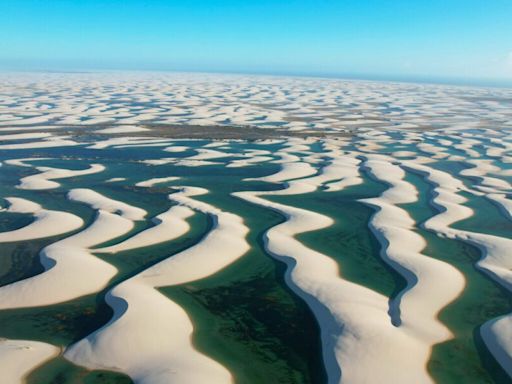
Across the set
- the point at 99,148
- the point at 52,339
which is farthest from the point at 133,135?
the point at 52,339

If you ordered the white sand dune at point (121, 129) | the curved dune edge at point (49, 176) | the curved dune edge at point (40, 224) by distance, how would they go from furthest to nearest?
1. the white sand dune at point (121, 129)
2. the curved dune edge at point (49, 176)
3. the curved dune edge at point (40, 224)

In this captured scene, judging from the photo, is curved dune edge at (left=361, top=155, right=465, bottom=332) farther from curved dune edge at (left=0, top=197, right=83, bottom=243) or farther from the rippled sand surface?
curved dune edge at (left=0, top=197, right=83, bottom=243)

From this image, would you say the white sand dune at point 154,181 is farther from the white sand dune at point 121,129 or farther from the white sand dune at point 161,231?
the white sand dune at point 121,129

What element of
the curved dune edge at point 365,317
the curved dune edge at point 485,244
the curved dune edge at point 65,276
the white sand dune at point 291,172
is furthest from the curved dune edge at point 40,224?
the curved dune edge at point 485,244

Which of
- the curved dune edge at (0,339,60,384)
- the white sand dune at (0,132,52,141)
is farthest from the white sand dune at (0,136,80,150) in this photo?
the curved dune edge at (0,339,60,384)

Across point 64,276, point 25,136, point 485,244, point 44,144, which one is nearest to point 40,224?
point 64,276

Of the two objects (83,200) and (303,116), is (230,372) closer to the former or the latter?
(83,200)
